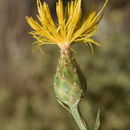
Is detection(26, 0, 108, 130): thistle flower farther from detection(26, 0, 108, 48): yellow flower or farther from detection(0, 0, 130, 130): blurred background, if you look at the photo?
detection(0, 0, 130, 130): blurred background

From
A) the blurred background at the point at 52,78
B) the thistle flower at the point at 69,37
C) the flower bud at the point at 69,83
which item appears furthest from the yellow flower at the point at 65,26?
the blurred background at the point at 52,78

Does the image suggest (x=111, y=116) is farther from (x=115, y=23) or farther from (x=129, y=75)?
(x=115, y=23)

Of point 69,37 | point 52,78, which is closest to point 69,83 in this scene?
point 69,37

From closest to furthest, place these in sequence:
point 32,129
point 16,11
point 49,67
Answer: point 32,129 < point 49,67 < point 16,11

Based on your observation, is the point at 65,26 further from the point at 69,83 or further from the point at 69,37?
the point at 69,83

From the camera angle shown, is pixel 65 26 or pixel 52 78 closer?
pixel 65 26

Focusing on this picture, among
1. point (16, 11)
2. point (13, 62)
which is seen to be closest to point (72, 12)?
point (13, 62)

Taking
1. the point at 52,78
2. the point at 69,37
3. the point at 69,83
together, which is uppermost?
the point at 69,37

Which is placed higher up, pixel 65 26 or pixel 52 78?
pixel 65 26

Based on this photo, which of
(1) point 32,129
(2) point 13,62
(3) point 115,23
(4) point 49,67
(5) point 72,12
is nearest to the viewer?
(5) point 72,12
